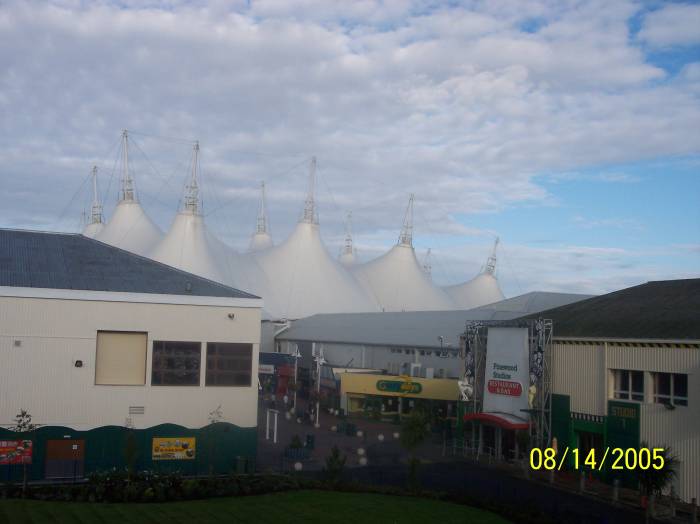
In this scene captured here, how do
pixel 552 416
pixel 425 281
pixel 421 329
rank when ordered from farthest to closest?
pixel 425 281, pixel 421 329, pixel 552 416

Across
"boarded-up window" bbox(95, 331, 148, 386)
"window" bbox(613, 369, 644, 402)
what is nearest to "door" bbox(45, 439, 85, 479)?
"boarded-up window" bbox(95, 331, 148, 386)

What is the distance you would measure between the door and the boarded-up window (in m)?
2.03

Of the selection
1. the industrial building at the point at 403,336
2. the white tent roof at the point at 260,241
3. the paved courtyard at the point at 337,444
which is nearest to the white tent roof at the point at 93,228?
the white tent roof at the point at 260,241

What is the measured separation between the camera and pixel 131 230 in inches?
2847

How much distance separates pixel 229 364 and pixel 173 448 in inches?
123

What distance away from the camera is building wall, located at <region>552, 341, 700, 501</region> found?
21.7m

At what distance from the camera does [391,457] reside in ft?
93.5

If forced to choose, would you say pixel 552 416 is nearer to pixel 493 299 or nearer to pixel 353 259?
pixel 493 299

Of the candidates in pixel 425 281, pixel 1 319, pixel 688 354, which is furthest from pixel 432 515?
pixel 425 281

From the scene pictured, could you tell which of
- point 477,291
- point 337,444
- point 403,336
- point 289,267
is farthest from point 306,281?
point 337,444

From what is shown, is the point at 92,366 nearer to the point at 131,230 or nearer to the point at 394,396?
the point at 394,396

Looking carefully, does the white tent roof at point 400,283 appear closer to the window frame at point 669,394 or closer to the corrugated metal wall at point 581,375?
the corrugated metal wall at point 581,375

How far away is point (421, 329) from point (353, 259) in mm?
56880

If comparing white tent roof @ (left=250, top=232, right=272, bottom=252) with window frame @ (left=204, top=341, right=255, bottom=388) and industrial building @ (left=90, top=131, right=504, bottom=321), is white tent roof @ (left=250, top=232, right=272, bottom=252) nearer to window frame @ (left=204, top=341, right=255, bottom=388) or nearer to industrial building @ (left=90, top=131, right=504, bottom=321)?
industrial building @ (left=90, top=131, right=504, bottom=321)
